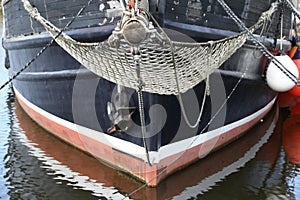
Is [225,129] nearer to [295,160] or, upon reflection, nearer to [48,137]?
[295,160]

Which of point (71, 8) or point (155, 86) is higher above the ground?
point (71, 8)

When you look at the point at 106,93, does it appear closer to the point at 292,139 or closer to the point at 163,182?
the point at 163,182

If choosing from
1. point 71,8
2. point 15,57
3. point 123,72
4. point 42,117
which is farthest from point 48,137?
point 123,72

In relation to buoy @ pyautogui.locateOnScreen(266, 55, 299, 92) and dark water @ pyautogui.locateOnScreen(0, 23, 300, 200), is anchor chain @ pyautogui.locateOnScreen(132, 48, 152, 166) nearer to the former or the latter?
dark water @ pyautogui.locateOnScreen(0, 23, 300, 200)

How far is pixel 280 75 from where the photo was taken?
6.30 meters

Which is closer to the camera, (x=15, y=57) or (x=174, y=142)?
(x=174, y=142)

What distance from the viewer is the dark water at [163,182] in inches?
198

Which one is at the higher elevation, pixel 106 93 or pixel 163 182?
pixel 106 93

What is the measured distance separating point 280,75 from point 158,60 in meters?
3.17

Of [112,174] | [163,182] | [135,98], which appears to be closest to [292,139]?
A: [163,182]

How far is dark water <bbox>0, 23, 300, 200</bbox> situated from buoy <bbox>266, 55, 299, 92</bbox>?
1063 mm

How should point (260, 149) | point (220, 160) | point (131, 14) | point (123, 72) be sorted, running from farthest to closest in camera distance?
1. point (260, 149)
2. point (220, 160)
3. point (123, 72)
4. point (131, 14)

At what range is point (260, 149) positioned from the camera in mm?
6621

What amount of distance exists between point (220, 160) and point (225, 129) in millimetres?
470
